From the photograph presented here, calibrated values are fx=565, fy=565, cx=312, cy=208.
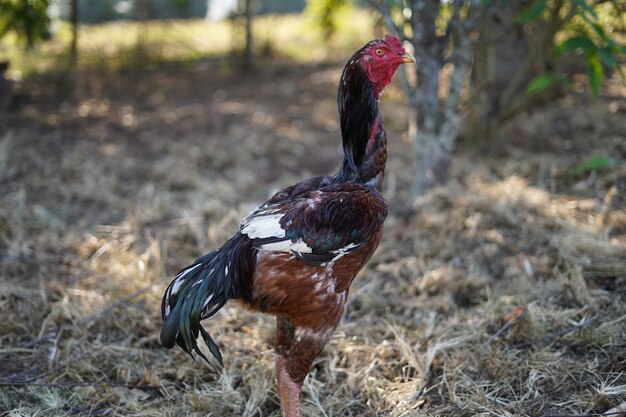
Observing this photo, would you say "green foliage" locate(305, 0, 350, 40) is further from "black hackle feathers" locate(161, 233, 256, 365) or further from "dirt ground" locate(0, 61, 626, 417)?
"black hackle feathers" locate(161, 233, 256, 365)

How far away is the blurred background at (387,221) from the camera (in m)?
3.10

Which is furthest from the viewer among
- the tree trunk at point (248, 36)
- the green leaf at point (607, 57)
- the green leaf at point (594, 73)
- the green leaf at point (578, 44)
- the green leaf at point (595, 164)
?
the tree trunk at point (248, 36)

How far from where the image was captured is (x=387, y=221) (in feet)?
16.5

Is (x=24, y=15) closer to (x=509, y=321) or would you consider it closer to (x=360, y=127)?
(x=360, y=127)

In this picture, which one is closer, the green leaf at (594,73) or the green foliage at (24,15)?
the green leaf at (594,73)

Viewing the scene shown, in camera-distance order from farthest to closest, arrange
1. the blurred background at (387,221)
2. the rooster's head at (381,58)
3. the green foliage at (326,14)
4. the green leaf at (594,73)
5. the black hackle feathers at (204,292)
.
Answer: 1. the green foliage at (326,14)
2. the green leaf at (594,73)
3. the blurred background at (387,221)
4. the rooster's head at (381,58)
5. the black hackle feathers at (204,292)

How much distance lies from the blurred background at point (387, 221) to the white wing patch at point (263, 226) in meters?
0.94

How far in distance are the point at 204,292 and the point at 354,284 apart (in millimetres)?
1801

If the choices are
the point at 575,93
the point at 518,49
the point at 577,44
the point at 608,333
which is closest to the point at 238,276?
the point at 608,333

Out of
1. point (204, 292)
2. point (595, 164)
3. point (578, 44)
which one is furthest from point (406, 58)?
point (595, 164)

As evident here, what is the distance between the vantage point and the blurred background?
310 centimetres

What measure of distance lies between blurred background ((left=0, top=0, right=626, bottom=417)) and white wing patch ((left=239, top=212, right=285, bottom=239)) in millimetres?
939

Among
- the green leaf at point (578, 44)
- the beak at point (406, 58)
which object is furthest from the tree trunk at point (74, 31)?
the green leaf at point (578, 44)

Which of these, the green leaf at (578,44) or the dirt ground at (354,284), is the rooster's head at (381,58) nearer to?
the dirt ground at (354,284)
